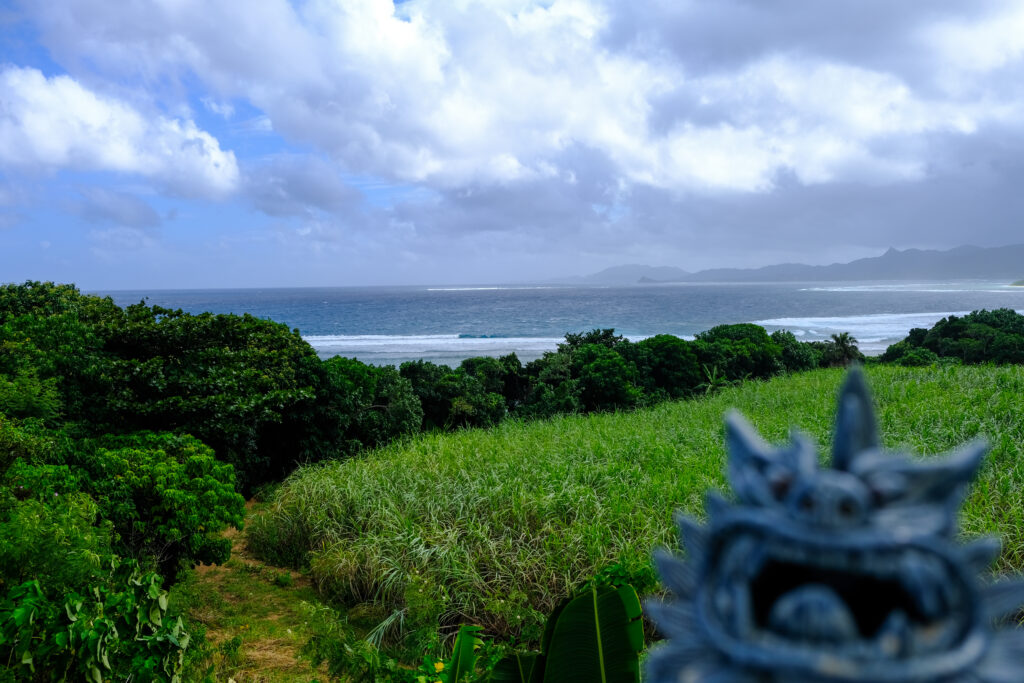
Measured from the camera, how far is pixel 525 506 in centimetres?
756

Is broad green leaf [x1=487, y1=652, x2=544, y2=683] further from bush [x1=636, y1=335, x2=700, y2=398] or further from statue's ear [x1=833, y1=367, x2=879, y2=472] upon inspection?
bush [x1=636, y1=335, x2=700, y2=398]

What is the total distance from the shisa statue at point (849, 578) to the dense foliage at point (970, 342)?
24890 mm

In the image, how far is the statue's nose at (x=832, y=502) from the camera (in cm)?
79

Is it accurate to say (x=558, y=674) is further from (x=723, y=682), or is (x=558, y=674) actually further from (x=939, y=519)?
(x=939, y=519)

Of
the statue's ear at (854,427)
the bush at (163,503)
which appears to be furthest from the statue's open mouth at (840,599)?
the bush at (163,503)

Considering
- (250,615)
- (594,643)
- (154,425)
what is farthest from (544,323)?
(594,643)

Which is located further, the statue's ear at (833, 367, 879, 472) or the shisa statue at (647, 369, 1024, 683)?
the statue's ear at (833, 367, 879, 472)

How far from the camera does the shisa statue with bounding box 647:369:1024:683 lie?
78 cm

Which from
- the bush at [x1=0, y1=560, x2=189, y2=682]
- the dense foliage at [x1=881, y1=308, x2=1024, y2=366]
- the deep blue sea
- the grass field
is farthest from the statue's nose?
the deep blue sea

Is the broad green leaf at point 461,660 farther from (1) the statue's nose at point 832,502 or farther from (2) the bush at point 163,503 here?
(2) the bush at point 163,503

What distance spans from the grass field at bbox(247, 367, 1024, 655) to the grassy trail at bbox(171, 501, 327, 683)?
39 cm

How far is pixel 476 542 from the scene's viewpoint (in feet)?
23.5

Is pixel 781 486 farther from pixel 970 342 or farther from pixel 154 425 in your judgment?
pixel 970 342

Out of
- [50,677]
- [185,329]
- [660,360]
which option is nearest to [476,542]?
[50,677]
